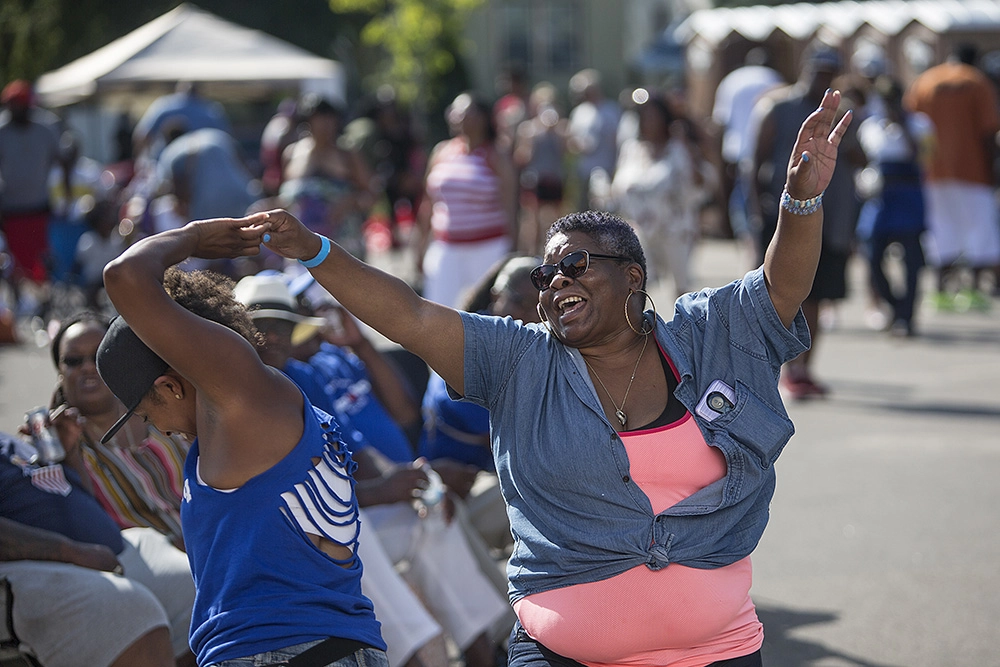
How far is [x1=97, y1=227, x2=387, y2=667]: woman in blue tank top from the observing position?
2.75 metres

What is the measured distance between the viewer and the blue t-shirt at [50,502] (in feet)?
11.9

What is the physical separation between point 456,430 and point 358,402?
407 mm

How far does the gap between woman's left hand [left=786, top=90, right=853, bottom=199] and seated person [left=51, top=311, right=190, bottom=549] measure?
2.30 metres

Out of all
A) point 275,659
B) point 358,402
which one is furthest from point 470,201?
point 275,659

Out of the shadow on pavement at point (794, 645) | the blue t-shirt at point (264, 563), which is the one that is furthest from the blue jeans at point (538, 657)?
the shadow on pavement at point (794, 645)

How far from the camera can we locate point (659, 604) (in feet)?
9.58

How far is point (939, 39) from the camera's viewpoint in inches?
663

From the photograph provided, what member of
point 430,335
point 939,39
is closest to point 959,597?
point 430,335

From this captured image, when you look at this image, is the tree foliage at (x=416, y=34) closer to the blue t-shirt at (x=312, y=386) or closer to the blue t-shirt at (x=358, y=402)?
the blue t-shirt at (x=358, y=402)

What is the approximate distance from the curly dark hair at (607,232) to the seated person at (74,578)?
5.12 ft

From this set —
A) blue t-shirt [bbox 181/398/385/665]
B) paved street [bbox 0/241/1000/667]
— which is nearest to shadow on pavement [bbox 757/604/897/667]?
paved street [bbox 0/241/1000/667]

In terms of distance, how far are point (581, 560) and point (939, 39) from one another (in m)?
15.7

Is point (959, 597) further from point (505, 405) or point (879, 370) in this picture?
point (879, 370)

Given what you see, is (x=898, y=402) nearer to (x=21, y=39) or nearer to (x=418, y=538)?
(x=418, y=538)
